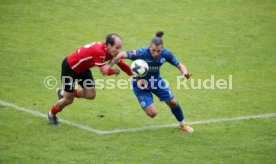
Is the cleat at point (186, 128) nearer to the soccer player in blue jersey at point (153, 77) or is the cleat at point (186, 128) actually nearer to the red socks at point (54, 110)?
the soccer player in blue jersey at point (153, 77)

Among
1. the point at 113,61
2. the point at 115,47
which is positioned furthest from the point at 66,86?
the point at 115,47

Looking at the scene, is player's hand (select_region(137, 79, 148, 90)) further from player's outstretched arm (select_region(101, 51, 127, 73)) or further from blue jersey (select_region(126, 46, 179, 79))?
player's outstretched arm (select_region(101, 51, 127, 73))

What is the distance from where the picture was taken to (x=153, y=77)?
10258 mm

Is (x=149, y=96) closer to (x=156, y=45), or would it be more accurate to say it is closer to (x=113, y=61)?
(x=113, y=61)

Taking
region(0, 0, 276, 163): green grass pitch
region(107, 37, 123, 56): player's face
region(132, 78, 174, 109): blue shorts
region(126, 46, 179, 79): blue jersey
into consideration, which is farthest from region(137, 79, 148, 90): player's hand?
region(0, 0, 276, 163): green grass pitch

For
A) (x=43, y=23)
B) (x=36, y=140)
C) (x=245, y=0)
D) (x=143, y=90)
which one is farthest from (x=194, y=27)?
(x=36, y=140)

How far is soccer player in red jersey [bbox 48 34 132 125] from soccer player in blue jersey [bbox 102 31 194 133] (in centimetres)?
19

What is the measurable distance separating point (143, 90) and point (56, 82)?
347 centimetres

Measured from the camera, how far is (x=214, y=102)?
40.0 feet

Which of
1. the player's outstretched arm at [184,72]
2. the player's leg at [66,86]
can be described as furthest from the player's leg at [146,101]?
the player's leg at [66,86]

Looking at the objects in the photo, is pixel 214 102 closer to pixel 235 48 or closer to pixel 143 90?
pixel 143 90

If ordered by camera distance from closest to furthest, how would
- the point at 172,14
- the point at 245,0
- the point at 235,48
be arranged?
the point at 235,48 < the point at 172,14 < the point at 245,0

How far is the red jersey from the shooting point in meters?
9.92

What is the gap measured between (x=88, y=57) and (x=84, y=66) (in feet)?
0.99
